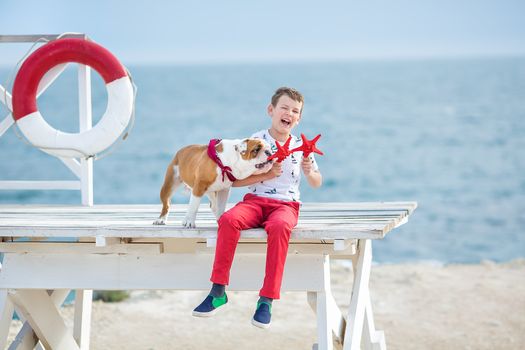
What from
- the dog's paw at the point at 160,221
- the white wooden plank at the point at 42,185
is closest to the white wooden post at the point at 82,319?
the white wooden plank at the point at 42,185

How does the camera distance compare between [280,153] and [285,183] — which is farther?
[285,183]

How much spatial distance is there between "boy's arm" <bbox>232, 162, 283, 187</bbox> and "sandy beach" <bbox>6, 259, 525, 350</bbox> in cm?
205

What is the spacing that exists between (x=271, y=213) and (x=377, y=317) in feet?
9.48

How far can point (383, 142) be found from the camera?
3041 centimetres

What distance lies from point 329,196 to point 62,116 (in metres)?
16.2

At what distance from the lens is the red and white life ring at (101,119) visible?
15.8 feet

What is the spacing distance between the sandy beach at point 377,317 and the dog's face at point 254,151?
7.20 ft

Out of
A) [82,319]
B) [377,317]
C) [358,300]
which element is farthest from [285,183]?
[377,317]

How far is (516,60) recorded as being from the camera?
185ft

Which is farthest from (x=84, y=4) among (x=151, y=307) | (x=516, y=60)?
(x=151, y=307)

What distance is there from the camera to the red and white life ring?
15.8 ft

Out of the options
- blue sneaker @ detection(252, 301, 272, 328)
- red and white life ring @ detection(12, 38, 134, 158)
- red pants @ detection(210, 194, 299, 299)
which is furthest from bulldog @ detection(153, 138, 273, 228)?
red and white life ring @ detection(12, 38, 134, 158)

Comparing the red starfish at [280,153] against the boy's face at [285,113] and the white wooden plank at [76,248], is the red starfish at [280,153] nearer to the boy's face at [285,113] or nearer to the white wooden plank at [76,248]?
the boy's face at [285,113]

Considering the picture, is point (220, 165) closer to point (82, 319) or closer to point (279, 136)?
point (279, 136)
